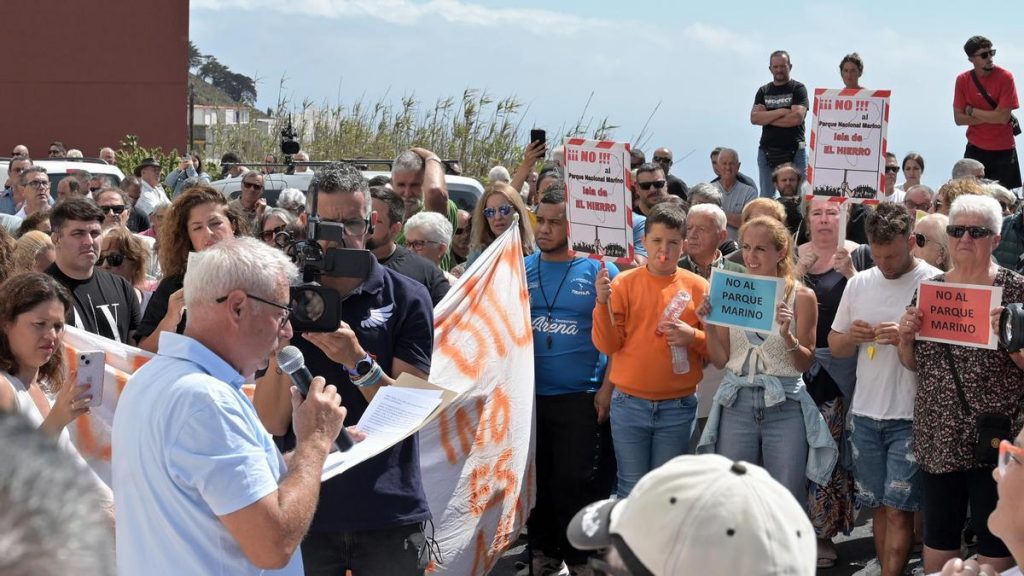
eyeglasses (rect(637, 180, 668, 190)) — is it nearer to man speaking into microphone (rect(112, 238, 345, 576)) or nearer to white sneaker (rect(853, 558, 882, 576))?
white sneaker (rect(853, 558, 882, 576))

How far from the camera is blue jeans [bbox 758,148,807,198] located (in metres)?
13.1

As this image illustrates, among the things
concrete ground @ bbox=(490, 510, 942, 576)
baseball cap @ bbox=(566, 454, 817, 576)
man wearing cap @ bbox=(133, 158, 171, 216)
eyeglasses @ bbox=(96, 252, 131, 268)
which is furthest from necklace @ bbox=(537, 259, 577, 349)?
man wearing cap @ bbox=(133, 158, 171, 216)

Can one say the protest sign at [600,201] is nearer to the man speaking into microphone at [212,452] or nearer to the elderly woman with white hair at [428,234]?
the elderly woman with white hair at [428,234]

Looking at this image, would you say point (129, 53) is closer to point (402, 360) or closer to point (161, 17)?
point (161, 17)

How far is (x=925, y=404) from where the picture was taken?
6.10 meters

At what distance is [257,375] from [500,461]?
1713 mm

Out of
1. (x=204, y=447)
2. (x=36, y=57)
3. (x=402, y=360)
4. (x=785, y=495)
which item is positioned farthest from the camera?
(x=36, y=57)

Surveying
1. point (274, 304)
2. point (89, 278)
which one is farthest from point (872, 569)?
point (274, 304)

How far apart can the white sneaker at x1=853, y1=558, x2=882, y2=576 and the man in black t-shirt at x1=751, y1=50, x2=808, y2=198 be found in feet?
21.5

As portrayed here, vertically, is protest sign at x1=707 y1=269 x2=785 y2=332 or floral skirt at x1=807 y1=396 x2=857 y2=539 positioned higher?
protest sign at x1=707 y1=269 x2=785 y2=332

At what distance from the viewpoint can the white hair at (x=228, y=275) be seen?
10.6 ft

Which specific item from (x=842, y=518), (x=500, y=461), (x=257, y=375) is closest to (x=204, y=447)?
(x=257, y=375)

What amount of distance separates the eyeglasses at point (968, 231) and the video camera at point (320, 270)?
294 centimetres

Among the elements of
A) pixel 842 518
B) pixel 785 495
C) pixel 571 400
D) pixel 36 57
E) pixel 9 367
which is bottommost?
pixel 842 518
